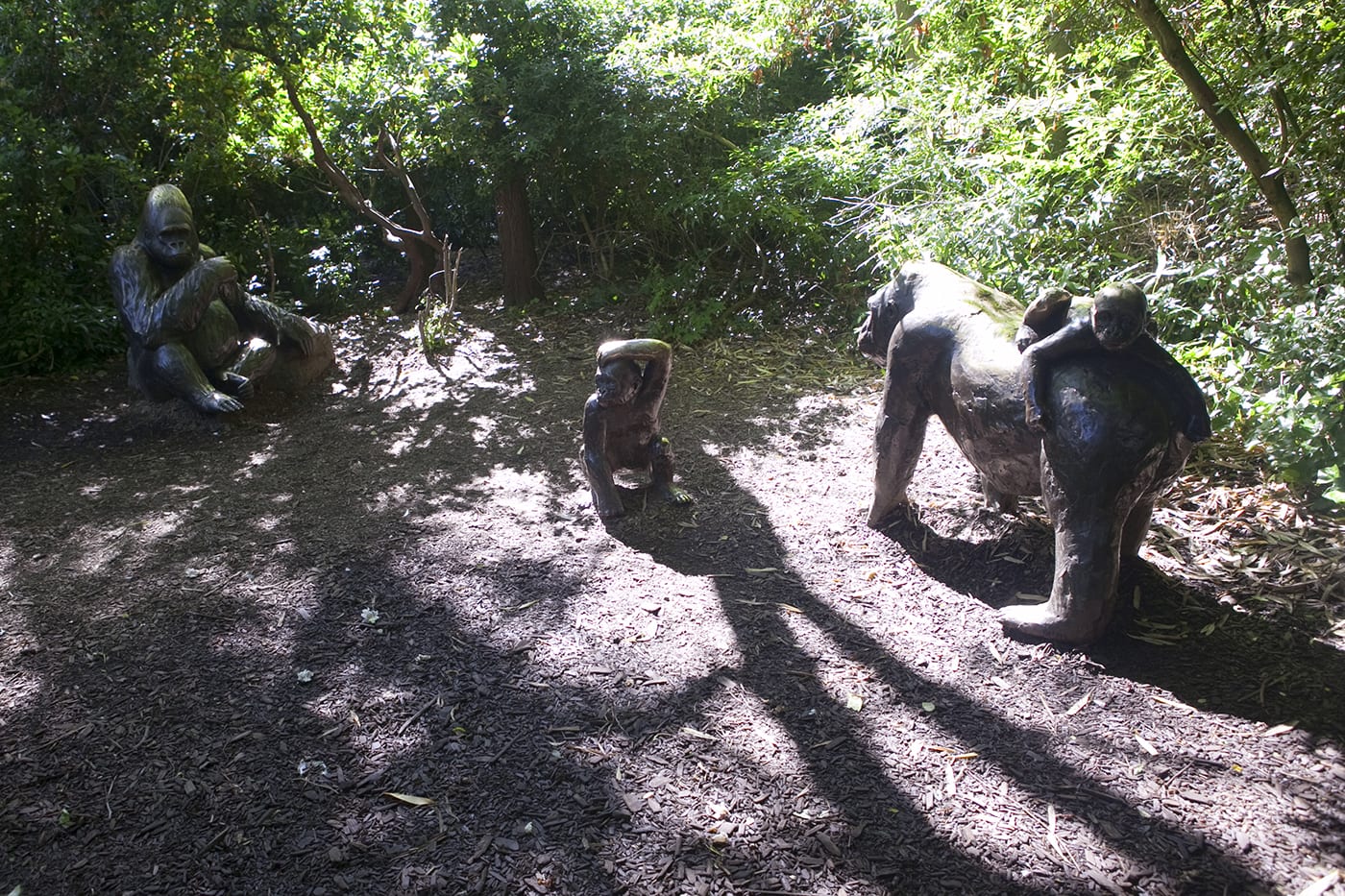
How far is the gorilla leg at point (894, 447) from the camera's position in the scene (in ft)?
12.6

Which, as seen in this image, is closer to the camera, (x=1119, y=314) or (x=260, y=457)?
(x=1119, y=314)

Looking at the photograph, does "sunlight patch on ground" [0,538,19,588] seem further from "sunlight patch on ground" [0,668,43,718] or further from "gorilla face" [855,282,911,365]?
"gorilla face" [855,282,911,365]

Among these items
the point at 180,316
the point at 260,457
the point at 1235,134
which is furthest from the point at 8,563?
the point at 1235,134

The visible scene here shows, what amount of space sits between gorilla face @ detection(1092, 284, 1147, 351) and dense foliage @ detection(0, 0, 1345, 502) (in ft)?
4.28

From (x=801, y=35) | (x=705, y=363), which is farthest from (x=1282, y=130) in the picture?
(x=801, y=35)

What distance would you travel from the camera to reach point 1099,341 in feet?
9.57

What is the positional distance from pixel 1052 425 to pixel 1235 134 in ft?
6.02

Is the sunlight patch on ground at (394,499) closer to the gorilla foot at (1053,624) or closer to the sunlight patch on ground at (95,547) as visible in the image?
the sunlight patch on ground at (95,547)

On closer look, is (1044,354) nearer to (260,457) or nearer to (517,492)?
(517,492)

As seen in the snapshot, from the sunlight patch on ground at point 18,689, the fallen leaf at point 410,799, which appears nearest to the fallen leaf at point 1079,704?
the fallen leaf at point 410,799

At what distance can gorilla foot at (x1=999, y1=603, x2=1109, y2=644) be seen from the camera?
3.09 meters

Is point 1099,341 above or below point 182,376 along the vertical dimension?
above

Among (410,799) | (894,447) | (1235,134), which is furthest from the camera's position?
(894,447)

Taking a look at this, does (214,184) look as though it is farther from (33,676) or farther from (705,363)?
(33,676)
